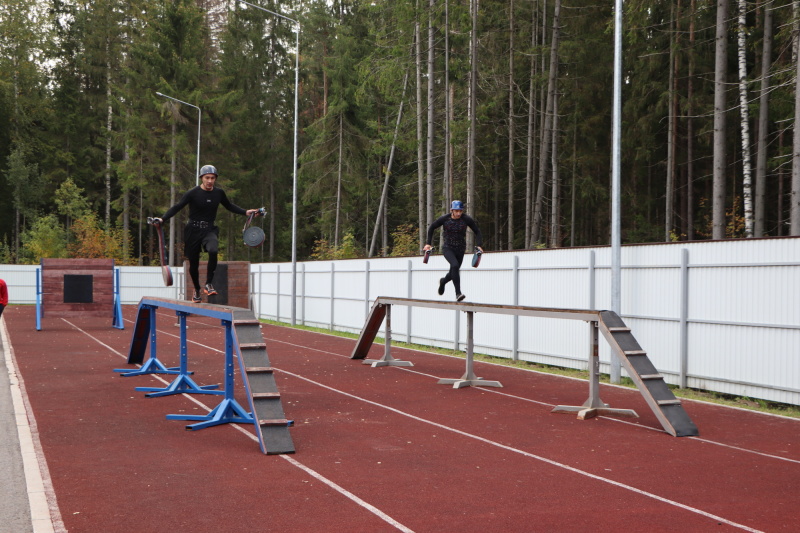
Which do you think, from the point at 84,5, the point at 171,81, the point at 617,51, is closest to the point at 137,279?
the point at 171,81

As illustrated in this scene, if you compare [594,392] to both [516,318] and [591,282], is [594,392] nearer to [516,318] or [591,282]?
[591,282]

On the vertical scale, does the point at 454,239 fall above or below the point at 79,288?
above

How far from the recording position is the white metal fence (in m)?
11.5

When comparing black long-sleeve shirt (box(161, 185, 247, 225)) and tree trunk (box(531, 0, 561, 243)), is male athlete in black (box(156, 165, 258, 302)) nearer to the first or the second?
black long-sleeve shirt (box(161, 185, 247, 225))

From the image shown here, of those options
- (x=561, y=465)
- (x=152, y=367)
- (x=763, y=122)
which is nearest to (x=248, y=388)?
(x=561, y=465)

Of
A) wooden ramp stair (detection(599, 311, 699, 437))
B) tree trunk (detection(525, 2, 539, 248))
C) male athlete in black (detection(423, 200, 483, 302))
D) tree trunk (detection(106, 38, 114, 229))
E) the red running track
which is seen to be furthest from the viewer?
tree trunk (detection(106, 38, 114, 229))

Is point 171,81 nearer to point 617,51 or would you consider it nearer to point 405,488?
point 617,51

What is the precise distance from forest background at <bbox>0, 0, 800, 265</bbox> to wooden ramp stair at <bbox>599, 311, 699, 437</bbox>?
14.4m

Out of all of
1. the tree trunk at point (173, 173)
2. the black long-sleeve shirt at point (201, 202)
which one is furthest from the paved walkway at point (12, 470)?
the tree trunk at point (173, 173)

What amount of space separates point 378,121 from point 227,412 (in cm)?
3706

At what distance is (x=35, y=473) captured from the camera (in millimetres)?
7105

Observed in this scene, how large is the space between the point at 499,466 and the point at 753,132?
30752mm

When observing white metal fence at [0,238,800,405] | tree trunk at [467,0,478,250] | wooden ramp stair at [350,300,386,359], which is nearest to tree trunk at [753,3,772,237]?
tree trunk at [467,0,478,250]

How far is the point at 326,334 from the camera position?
989 inches
